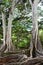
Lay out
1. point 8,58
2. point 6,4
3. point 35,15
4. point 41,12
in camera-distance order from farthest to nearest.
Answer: point 41,12, point 6,4, point 35,15, point 8,58

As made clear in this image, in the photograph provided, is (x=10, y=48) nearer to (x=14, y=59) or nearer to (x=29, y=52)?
(x=29, y=52)

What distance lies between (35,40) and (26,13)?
343 cm

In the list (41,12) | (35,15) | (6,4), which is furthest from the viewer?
(41,12)

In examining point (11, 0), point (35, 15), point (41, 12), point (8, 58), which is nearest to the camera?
point (8, 58)

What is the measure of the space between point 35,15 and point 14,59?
54.5 inches

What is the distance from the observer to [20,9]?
890 centimetres

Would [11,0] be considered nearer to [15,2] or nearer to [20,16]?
[15,2]

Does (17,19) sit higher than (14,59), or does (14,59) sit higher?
(17,19)

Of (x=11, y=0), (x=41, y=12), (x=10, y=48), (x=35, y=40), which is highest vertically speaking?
(x=11, y=0)

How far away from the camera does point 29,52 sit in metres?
6.19

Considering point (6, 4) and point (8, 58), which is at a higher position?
point (6, 4)

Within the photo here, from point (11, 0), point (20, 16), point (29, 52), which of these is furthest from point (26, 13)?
point (29, 52)

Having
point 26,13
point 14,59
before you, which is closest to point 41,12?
point 26,13

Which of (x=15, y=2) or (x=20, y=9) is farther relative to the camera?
(x=20, y=9)
